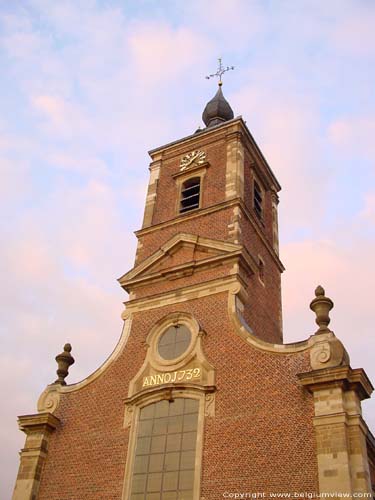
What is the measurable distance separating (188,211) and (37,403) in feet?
26.0

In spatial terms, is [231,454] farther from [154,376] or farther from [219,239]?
[219,239]

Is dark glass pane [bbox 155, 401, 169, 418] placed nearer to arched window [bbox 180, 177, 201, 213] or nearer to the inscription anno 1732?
the inscription anno 1732

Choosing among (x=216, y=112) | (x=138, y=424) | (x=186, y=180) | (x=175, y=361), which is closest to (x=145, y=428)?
(x=138, y=424)

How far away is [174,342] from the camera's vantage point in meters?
16.7

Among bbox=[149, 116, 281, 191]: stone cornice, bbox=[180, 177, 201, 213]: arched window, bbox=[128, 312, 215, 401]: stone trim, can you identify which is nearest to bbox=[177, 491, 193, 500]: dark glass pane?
bbox=[128, 312, 215, 401]: stone trim

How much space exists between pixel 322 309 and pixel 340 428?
3191mm

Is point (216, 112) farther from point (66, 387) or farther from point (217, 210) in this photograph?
point (66, 387)

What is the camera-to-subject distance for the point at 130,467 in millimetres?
14773

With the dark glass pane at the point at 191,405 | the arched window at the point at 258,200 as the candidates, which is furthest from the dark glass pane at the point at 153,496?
the arched window at the point at 258,200

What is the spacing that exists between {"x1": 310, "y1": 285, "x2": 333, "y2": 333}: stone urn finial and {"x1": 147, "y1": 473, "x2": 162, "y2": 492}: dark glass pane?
17.4 ft

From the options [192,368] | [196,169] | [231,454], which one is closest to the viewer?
[231,454]

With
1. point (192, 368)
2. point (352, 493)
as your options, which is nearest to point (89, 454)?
point (192, 368)

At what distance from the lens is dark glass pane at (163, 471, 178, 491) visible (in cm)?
1405

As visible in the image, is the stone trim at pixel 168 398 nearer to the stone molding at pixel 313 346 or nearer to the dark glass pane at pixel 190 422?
the dark glass pane at pixel 190 422
